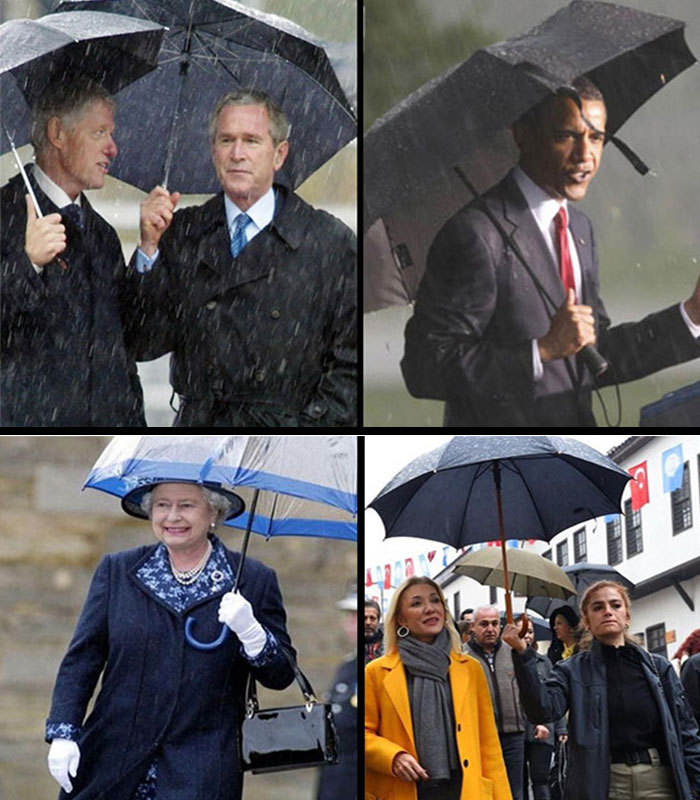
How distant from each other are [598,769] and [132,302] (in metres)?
2.50

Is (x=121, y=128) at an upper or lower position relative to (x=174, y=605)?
upper

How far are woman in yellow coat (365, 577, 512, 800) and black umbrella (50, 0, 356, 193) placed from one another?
177cm

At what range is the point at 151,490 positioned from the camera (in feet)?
16.7

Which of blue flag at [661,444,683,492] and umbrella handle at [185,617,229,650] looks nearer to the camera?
umbrella handle at [185,617,229,650]

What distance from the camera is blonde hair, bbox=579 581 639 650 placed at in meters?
5.09

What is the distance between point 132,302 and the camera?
5.27 meters

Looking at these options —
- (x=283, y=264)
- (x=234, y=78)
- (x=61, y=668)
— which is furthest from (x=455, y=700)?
(x=234, y=78)

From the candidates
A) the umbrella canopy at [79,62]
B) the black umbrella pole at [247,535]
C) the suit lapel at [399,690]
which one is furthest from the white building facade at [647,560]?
the umbrella canopy at [79,62]

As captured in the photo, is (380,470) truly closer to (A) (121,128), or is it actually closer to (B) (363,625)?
(B) (363,625)

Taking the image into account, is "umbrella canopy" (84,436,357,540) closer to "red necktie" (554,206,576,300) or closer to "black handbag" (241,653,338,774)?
"black handbag" (241,653,338,774)

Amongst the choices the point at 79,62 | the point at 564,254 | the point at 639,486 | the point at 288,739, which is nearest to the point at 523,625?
the point at 639,486

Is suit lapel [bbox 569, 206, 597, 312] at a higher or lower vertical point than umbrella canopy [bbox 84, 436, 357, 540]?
higher

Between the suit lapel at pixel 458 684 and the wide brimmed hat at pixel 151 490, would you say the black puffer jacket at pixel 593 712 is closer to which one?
the suit lapel at pixel 458 684

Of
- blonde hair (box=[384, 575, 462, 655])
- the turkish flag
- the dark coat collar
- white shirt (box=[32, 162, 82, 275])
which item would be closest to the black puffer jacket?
blonde hair (box=[384, 575, 462, 655])
